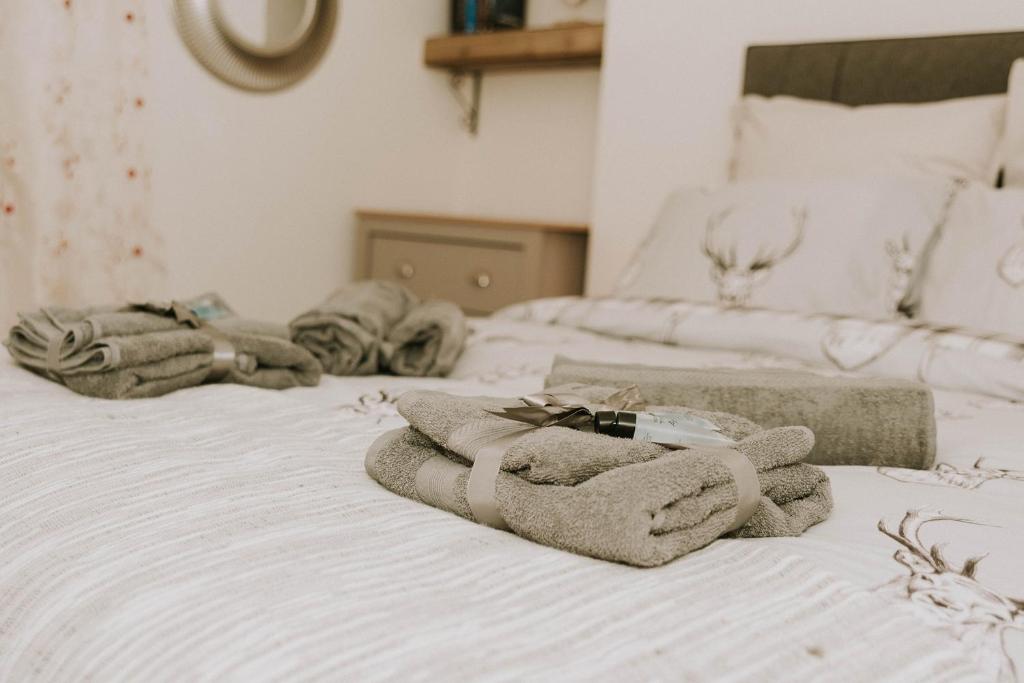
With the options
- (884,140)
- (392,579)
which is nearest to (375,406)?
(392,579)

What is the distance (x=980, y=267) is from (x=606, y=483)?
3.90ft

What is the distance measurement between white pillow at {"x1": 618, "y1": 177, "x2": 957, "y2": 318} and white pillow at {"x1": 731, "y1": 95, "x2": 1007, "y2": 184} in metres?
0.17

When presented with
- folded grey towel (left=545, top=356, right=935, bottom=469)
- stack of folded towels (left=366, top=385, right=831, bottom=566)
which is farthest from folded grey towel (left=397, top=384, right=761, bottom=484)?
folded grey towel (left=545, top=356, right=935, bottom=469)

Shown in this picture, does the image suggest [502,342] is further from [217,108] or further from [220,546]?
[217,108]

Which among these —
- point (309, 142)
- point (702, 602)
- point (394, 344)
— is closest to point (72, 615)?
point (702, 602)

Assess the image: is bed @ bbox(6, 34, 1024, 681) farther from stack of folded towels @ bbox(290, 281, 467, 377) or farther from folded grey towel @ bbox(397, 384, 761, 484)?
stack of folded towels @ bbox(290, 281, 467, 377)

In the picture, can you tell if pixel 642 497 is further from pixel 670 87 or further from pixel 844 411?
pixel 670 87

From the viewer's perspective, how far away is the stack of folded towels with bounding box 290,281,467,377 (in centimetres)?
129

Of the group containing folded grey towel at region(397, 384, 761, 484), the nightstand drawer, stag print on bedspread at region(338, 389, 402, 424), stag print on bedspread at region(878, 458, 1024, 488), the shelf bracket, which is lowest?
the nightstand drawer

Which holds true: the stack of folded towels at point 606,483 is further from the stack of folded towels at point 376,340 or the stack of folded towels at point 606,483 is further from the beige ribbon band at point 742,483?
the stack of folded towels at point 376,340

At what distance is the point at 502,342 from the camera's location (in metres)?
1.54

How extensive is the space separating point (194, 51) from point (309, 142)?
0.47 meters

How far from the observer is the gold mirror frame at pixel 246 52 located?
2.46 m

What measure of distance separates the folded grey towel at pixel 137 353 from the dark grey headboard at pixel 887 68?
156 cm
